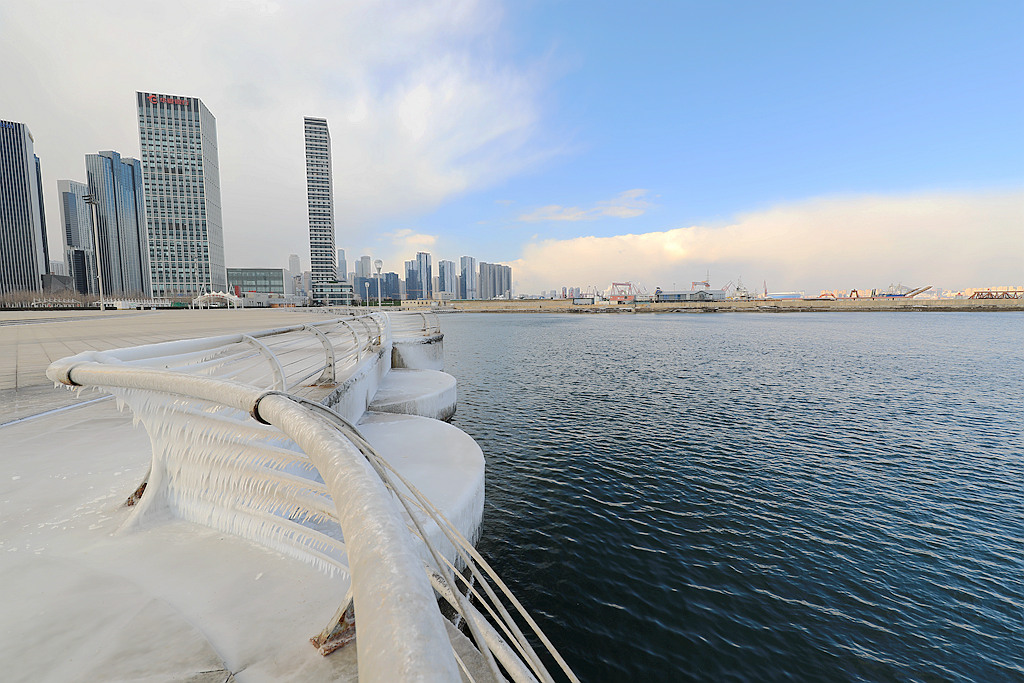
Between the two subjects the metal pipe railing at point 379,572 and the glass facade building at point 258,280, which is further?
the glass facade building at point 258,280

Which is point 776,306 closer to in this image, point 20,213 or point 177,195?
point 177,195

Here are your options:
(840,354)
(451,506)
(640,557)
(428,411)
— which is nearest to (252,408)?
(451,506)

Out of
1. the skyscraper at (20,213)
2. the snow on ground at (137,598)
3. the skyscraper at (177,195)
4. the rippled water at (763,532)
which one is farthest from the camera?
the skyscraper at (177,195)

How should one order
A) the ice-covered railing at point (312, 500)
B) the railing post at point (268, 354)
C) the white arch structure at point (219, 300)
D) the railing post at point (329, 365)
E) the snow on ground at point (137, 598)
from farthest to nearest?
the white arch structure at point (219, 300)
the railing post at point (329, 365)
the railing post at point (268, 354)
the snow on ground at point (137, 598)
the ice-covered railing at point (312, 500)

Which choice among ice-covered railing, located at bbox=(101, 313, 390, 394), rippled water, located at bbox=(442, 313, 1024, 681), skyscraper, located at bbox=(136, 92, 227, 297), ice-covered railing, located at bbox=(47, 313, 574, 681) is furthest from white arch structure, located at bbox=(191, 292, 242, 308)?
ice-covered railing, located at bbox=(47, 313, 574, 681)

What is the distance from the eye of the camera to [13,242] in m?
120

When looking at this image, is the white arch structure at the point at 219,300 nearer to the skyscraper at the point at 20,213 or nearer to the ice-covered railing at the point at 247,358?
the skyscraper at the point at 20,213

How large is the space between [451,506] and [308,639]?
385 centimetres

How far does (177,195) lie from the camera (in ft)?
477

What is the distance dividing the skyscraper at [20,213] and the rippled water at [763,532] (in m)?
175

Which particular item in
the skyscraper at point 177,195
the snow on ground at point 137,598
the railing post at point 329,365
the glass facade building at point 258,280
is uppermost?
the skyscraper at point 177,195

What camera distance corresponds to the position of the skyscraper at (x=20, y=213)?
375 ft

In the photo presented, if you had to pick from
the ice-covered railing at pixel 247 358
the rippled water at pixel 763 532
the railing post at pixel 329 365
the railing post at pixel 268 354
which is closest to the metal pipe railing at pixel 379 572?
the ice-covered railing at pixel 247 358

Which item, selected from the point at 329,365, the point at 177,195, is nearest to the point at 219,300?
the point at 177,195
